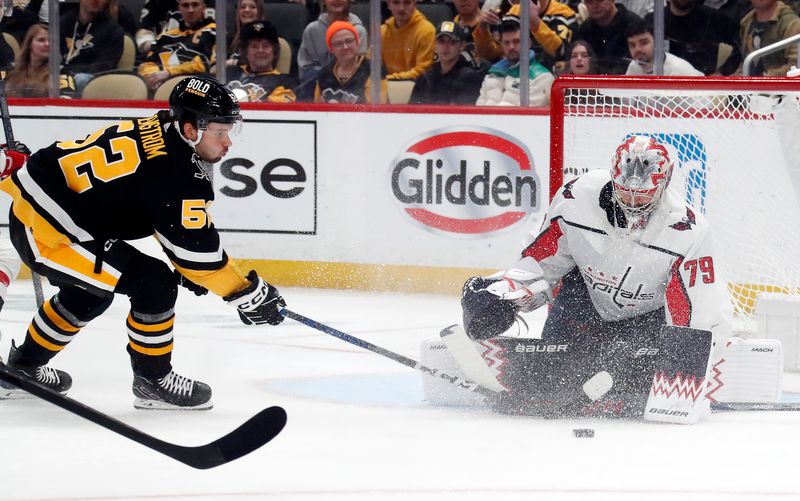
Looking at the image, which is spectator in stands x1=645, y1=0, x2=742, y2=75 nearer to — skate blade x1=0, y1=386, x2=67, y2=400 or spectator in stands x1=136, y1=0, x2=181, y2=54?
spectator in stands x1=136, y1=0, x2=181, y2=54

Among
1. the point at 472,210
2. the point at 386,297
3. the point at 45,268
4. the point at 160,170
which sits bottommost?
the point at 386,297

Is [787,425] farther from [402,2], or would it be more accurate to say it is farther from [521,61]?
[402,2]

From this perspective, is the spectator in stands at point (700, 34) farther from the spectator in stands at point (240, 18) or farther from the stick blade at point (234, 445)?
the stick blade at point (234, 445)

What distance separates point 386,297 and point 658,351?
2.39 metres

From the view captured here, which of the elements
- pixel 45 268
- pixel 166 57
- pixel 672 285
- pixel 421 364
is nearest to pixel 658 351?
pixel 672 285

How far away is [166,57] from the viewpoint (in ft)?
19.9

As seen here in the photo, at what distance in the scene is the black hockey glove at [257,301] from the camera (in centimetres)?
343

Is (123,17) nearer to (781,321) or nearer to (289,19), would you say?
(289,19)

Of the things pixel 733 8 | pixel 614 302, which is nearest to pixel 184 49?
pixel 733 8

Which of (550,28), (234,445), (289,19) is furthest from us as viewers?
(289,19)

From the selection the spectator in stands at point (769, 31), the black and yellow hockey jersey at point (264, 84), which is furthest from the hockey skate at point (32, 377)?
the spectator in stands at point (769, 31)

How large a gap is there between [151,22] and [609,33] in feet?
6.90

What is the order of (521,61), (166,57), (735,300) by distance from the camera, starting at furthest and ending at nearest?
(166,57) → (521,61) → (735,300)

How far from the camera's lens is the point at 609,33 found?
554 centimetres
